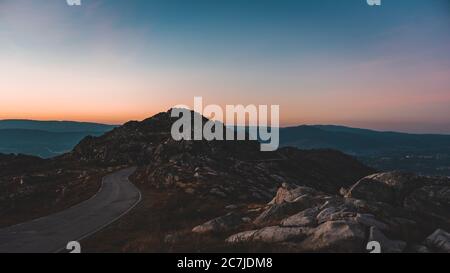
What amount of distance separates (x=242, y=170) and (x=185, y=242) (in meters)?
59.6

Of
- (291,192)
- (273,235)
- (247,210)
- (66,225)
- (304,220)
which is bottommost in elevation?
(66,225)

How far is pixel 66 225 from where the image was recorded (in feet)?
119

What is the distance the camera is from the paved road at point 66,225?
28281 mm

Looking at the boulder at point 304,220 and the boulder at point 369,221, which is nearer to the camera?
the boulder at point 369,221

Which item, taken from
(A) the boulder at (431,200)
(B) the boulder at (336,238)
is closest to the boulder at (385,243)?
(B) the boulder at (336,238)

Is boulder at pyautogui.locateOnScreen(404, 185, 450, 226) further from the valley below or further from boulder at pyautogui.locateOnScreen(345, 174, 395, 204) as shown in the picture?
boulder at pyautogui.locateOnScreen(345, 174, 395, 204)

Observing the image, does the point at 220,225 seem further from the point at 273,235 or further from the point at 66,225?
the point at 66,225

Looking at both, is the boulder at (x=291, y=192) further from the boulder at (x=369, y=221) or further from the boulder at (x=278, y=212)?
the boulder at (x=369, y=221)

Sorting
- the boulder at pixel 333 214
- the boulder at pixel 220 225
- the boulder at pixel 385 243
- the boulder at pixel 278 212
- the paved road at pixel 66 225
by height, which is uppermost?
the boulder at pixel 333 214

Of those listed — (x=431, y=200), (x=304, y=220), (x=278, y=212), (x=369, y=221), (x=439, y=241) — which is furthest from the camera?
(x=431, y=200)

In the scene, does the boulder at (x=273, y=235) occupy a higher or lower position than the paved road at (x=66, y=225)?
higher

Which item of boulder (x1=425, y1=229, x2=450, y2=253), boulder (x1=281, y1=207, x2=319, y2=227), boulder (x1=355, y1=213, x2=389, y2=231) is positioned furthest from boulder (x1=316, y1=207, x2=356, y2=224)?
boulder (x1=425, y1=229, x2=450, y2=253)

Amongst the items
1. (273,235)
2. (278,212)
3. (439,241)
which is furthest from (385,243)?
(278,212)
